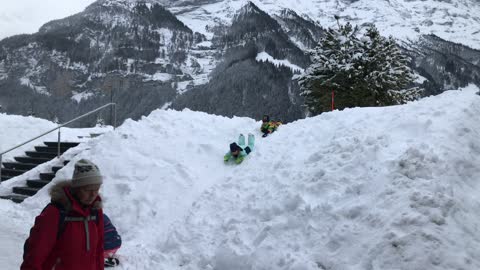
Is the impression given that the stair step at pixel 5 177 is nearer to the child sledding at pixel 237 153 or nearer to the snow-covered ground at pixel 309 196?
the snow-covered ground at pixel 309 196

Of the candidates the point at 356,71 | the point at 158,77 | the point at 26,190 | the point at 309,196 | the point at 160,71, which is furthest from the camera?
the point at 160,71

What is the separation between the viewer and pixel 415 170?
6.07 m

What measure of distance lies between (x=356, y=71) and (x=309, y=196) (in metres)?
16.3

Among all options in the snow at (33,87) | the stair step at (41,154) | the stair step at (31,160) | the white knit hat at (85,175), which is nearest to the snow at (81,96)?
the snow at (33,87)

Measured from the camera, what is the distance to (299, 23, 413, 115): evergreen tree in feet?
71.1

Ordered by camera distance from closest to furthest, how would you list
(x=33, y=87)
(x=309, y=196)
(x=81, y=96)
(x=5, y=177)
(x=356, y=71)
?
(x=309, y=196)
(x=5, y=177)
(x=356, y=71)
(x=33, y=87)
(x=81, y=96)

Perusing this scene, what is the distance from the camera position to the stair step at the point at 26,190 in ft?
36.1

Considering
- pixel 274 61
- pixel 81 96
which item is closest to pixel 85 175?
pixel 274 61

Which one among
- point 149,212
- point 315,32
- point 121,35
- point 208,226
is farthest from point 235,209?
point 121,35

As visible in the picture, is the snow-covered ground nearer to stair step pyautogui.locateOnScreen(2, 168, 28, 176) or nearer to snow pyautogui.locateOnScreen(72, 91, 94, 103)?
stair step pyautogui.locateOnScreen(2, 168, 28, 176)

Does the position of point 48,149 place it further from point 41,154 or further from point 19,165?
point 19,165

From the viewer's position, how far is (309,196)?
22.3 ft

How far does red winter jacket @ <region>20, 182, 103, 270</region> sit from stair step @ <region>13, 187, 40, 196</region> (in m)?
8.77

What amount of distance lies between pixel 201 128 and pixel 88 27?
198546 millimetres
